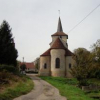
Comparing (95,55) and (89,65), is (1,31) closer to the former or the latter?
(89,65)

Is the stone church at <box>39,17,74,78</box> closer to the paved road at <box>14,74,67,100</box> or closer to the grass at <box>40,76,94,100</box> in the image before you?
the grass at <box>40,76,94,100</box>

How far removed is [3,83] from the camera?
20.6 metres

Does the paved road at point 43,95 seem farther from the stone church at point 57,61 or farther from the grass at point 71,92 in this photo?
the stone church at point 57,61

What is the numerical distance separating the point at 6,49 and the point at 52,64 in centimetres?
1634

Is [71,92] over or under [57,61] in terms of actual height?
under

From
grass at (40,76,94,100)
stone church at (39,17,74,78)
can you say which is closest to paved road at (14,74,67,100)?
grass at (40,76,94,100)

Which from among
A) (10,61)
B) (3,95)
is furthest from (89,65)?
(3,95)

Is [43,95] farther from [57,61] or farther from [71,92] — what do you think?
[57,61]

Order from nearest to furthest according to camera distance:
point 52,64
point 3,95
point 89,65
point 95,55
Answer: point 3,95 < point 89,65 < point 52,64 < point 95,55

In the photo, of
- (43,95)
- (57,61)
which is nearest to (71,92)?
(43,95)

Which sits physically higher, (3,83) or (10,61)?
(10,61)

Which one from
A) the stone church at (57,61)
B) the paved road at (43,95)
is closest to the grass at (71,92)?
the paved road at (43,95)

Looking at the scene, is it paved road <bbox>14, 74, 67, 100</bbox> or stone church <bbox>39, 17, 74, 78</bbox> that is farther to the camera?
stone church <bbox>39, 17, 74, 78</bbox>

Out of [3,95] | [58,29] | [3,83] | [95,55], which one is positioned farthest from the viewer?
[58,29]
